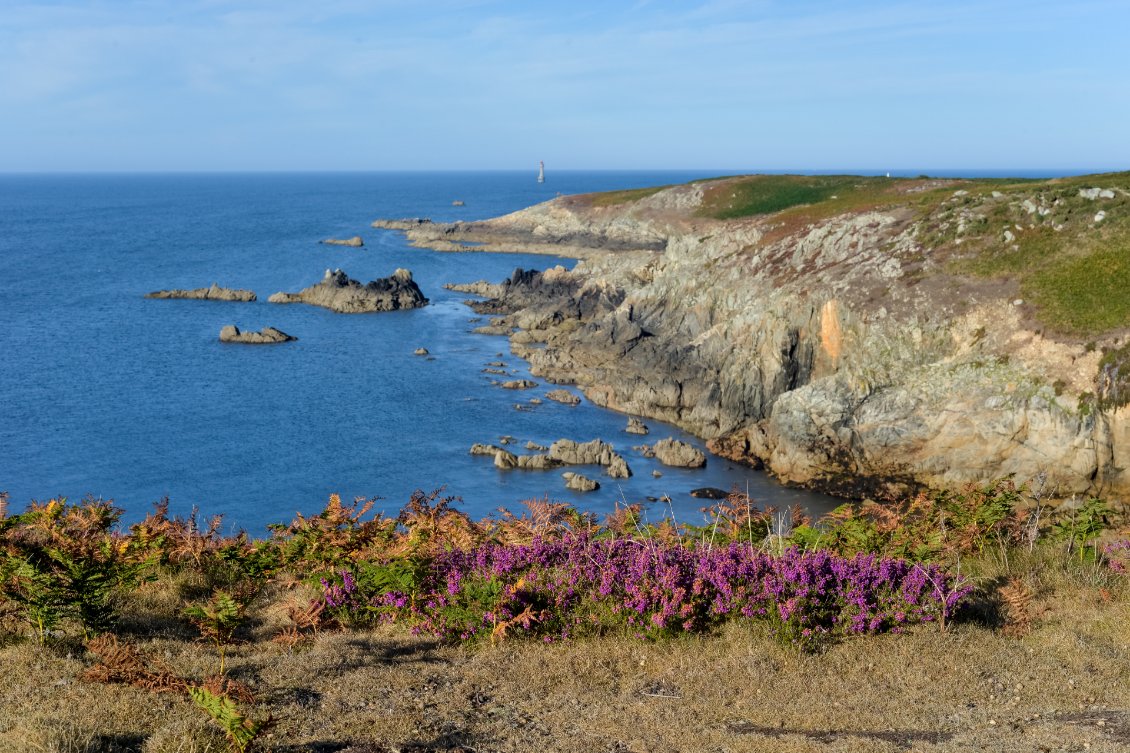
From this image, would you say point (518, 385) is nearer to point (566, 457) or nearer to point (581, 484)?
point (566, 457)

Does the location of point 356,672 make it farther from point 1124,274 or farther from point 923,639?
point 1124,274

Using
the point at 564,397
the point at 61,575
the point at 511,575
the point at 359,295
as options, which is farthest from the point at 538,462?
the point at 359,295

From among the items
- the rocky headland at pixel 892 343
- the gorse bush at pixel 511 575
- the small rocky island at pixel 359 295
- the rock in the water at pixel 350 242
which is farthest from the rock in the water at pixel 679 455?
the rock in the water at pixel 350 242

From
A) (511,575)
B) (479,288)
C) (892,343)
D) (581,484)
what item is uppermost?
(511,575)

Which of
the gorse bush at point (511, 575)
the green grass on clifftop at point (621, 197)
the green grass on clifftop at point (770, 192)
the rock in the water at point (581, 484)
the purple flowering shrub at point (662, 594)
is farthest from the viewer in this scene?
the green grass on clifftop at point (621, 197)

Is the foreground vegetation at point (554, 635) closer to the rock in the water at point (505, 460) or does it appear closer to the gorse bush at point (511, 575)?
the gorse bush at point (511, 575)

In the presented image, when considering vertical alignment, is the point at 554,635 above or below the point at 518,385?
above

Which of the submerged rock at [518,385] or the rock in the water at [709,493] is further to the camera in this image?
the submerged rock at [518,385]

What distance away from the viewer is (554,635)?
438 inches

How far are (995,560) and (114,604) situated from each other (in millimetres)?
11922

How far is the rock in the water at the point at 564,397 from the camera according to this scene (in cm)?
5550

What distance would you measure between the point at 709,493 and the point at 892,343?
12376 millimetres

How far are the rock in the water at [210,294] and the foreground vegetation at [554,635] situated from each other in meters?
86.4

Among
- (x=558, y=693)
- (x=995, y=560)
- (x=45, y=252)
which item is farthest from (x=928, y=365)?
(x=45, y=252)
